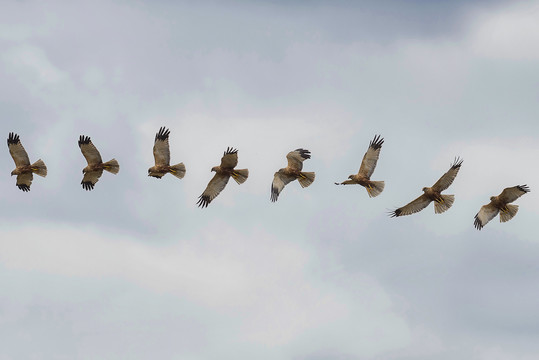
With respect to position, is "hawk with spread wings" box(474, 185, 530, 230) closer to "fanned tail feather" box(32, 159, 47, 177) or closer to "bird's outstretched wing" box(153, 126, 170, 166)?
"bird's outstretched wing" box(153, 126, 170, 166)

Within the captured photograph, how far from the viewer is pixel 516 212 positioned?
47.9m

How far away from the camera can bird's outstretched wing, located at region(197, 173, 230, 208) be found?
4916cm

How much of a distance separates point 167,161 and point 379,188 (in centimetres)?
860

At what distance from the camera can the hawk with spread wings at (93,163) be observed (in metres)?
49.7

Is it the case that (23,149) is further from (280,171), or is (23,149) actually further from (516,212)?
(516,212)

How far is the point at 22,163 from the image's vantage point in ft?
171

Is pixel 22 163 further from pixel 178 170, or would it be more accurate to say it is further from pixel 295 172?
pixel 295 172

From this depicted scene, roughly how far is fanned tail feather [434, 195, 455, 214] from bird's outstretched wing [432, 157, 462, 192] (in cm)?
39

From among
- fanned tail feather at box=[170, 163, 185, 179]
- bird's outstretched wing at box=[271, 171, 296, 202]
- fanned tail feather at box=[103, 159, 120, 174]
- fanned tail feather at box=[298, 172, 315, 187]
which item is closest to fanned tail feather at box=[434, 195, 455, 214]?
fanned tail feather at box=[298, 172, 315, 187]

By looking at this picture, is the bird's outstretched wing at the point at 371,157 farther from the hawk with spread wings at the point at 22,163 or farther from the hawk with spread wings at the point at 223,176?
the hawk with spread wings at the point at 22,163

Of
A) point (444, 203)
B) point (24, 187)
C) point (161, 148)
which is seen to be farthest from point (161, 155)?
point (444, 203)

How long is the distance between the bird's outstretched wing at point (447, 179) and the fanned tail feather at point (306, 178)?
4842 millimetres

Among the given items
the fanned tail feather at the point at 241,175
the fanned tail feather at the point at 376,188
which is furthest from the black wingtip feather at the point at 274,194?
the fanned tail feather at the point at 376,188

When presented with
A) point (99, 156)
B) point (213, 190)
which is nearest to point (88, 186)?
point (99, 156)
